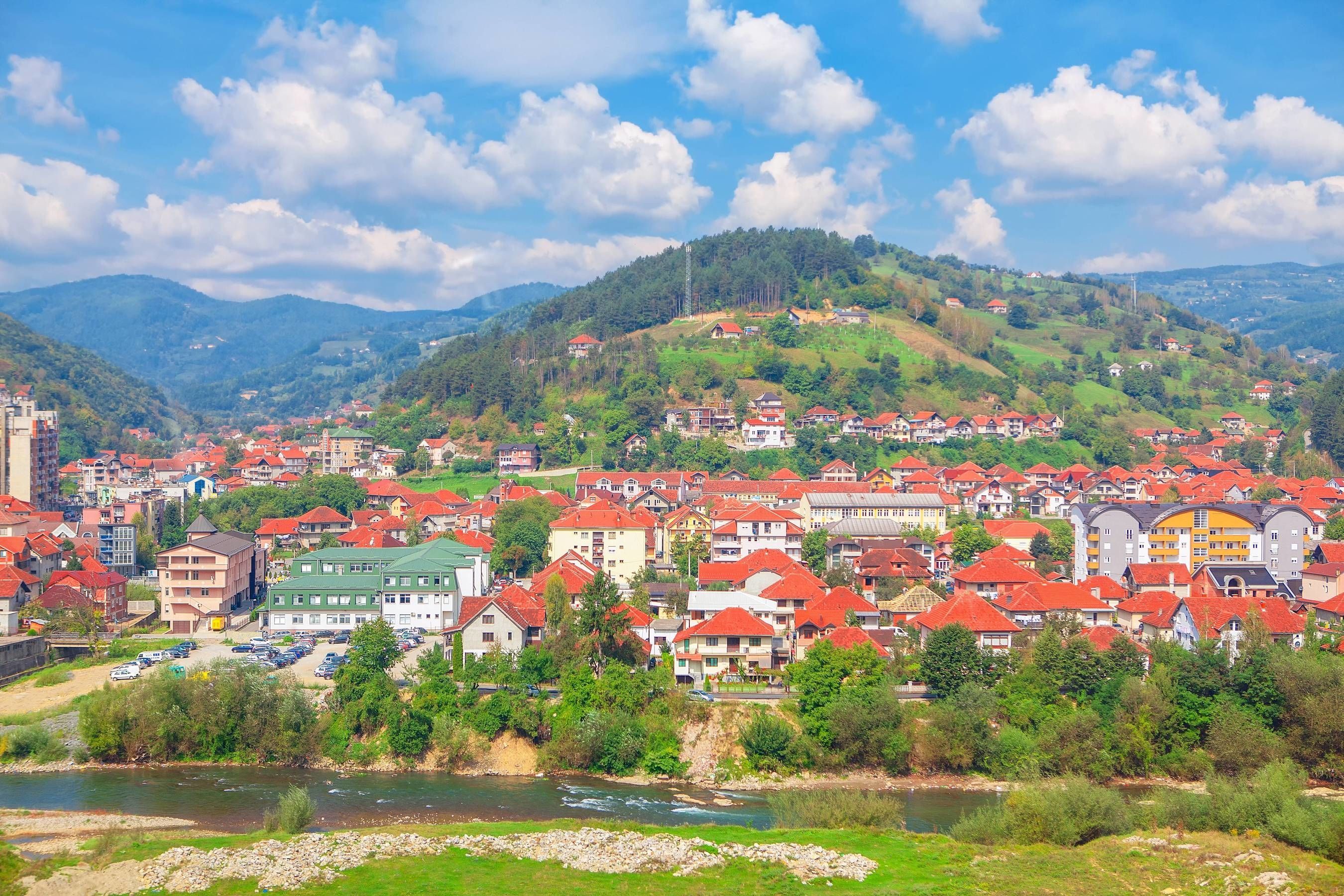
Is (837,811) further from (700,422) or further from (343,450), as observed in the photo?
(343,450)

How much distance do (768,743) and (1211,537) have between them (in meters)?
23.3

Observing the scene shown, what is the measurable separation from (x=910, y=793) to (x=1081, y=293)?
407ft

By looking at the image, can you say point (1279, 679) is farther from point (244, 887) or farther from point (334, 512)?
point (334, 512)

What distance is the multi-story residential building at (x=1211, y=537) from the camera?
39219 millimetres

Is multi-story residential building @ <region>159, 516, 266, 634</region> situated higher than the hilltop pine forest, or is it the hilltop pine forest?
the hilltop pine forest

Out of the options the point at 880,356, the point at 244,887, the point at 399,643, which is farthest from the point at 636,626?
the point at 880,356

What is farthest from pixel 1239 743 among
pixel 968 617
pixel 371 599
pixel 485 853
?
pixel 371 599

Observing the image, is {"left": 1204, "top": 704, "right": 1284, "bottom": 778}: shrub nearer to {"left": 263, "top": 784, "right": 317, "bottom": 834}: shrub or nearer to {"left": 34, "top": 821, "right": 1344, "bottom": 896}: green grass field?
{"left": 34, "top": 821, "right": 1344, "bottom": 896}: green grass field

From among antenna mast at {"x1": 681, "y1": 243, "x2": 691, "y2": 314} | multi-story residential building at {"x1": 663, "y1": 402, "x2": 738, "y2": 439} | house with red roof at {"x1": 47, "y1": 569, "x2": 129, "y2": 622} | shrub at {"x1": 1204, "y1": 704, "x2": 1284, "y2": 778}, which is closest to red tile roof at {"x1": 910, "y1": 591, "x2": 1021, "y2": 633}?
shrub at {"x1": 1204, "y1": 704, "x2": 1284, "y2": 778}

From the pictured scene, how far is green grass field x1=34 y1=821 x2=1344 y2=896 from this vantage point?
17.0 meters

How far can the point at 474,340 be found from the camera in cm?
9219

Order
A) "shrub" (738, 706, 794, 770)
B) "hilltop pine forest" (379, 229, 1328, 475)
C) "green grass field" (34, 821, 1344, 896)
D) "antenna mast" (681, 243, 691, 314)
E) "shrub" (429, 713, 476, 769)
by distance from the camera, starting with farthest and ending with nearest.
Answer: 1. "antenna mast" (681, 243, 691, 314)
2. "hilltop pine forest" (379, 229, 1328, 475)
3. "shrub" (429, 713, 476, 769)
4. "shrub" (738, 706, 794, 770)
5. "green grass field" (34, 821, 1344, 896)

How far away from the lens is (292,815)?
65.7 ft

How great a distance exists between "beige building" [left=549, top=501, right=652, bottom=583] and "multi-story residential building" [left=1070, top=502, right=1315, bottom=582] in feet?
60.0
